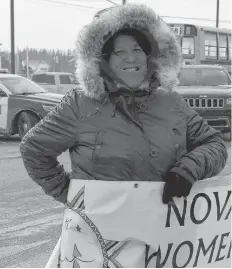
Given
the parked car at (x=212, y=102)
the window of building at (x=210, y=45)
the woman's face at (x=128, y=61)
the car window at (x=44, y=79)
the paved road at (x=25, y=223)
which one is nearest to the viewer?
the woman's face at (x=128, y=61)

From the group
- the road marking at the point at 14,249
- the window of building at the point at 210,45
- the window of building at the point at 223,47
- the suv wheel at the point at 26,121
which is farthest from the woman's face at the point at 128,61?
the window of building at the point at 223,47

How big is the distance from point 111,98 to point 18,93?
40.7 feet

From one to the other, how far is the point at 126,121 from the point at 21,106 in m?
12.0

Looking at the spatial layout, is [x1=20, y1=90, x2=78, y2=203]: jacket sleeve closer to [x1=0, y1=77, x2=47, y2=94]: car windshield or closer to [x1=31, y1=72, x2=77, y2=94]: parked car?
[x1=0, y1=77, x2=47, y2=94]: car windshield

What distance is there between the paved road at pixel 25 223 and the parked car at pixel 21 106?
4.40m

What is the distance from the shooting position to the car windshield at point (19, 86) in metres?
14.9

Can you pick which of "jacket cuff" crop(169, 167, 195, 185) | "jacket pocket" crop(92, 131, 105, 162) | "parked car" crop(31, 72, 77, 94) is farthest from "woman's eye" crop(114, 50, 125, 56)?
"parked car" crop(31, 72, 77, 94)

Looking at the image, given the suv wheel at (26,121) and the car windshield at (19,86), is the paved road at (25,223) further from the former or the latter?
the car windshield at (19,86)

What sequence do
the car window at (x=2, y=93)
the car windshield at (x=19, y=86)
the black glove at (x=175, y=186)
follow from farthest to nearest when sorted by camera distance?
1. the car windshield at (x=19, y=86)
2. the car window at (x=2, y=93)
3. the black glove at (x=175, y=186)

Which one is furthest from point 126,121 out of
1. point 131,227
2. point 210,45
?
point 210,45

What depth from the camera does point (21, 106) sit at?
14.4 meters

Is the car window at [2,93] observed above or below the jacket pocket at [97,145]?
above

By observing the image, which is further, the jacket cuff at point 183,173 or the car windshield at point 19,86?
the car windshield at point 19,86

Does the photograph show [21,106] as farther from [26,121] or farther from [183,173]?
[183,173]
